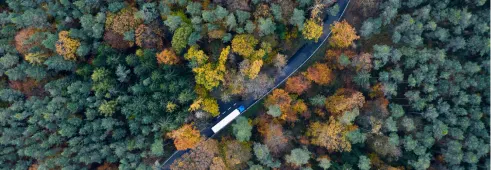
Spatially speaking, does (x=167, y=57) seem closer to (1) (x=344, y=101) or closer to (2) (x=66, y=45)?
(2) (x=66, y=45)

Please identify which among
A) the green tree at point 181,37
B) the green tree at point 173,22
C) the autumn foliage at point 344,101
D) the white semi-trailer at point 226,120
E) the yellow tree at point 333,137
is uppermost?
the green tree at point 173,22

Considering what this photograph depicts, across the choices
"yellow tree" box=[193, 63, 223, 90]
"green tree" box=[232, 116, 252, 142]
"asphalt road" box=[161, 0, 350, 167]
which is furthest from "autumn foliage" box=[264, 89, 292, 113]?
"yellow tree" box=[193, 63, 223, 90]

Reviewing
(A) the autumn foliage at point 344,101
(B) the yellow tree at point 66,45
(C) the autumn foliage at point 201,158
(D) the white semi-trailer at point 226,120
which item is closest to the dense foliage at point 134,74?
(B) the yellow tree at point 66,45

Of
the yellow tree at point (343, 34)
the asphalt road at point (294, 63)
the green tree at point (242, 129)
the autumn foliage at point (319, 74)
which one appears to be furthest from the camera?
the asphalt road at point (294, 63)

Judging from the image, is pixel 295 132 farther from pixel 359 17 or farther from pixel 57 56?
pixel 57 56

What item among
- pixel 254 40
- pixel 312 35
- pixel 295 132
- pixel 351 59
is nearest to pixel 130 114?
pixel 254 40

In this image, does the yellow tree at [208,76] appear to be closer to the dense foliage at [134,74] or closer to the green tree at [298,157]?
the dense foliage at [134,74]
